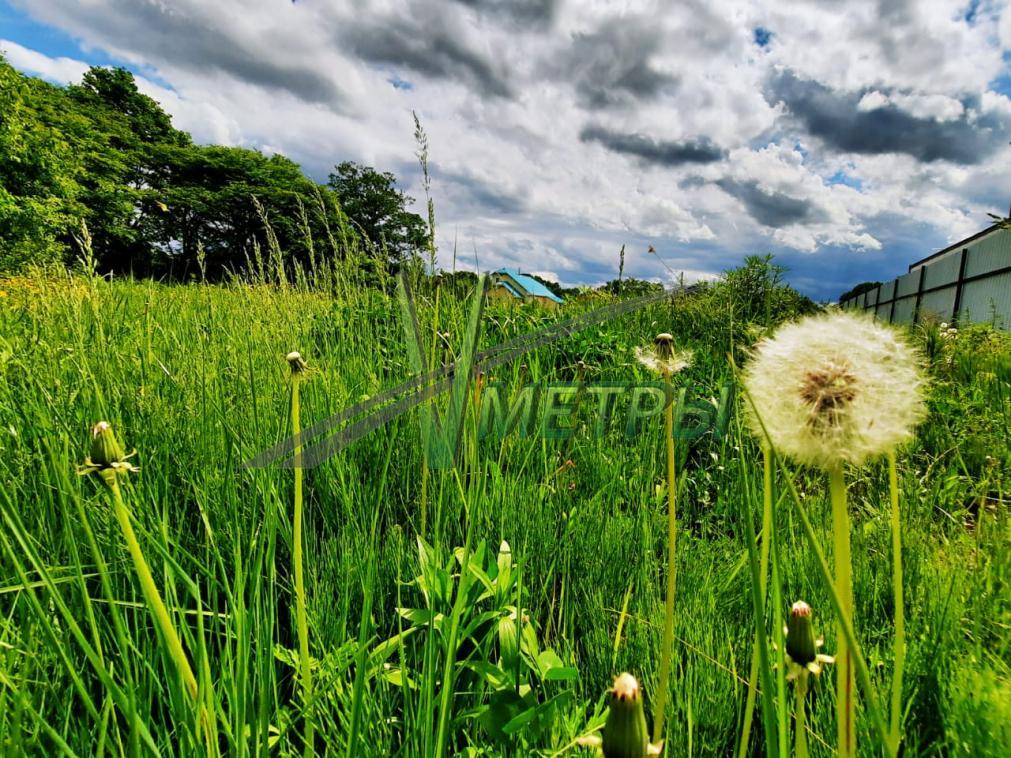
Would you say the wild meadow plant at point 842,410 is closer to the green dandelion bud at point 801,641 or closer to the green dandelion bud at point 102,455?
the green dandelion bud at point 801,641

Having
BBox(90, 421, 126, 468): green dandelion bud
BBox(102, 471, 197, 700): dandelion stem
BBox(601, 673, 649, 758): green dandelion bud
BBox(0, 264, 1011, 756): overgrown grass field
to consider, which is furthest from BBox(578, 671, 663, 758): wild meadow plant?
BBox(90, 421, 126, 468): green dandelion bud

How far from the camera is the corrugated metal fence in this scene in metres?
11.7

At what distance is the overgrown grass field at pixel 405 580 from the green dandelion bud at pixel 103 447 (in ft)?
0.21

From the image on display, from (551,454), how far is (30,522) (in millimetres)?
1703

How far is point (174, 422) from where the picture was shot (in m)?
1.75

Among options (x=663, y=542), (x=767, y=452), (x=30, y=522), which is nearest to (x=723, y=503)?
(x=663, y=542)

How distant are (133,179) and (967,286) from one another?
133ft

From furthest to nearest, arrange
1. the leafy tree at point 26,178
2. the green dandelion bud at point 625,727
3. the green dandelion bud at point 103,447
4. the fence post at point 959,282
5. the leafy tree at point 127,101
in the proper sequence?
the leafy tree at point 127,101, the leafy tree at point 26,178, the fence post at point 959,282, the green dandelion bud at point 103,447, the green dandelion bud at point 625,727

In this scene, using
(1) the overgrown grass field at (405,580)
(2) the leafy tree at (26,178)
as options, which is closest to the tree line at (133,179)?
(2) the leafy tree at (26,178)

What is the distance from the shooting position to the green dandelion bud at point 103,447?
1.86ft

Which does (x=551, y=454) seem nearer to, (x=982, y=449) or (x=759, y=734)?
(x=759, y=734)

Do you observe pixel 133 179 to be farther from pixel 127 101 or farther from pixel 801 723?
pixel 801 723

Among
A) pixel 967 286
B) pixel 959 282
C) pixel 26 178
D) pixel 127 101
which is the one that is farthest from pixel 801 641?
pixel 127 101

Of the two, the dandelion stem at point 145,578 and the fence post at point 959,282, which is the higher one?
the fence post at point 959,282
